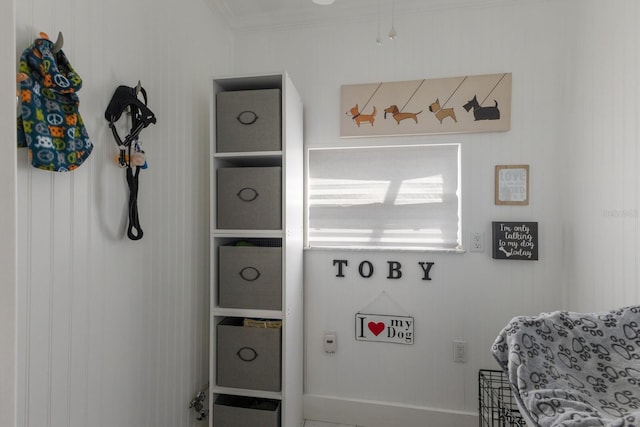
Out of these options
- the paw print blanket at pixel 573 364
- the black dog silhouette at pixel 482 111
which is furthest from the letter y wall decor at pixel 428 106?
the paw print blanket at pixel 573 364

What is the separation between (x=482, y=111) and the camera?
187 cm

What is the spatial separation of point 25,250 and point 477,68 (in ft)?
7.27

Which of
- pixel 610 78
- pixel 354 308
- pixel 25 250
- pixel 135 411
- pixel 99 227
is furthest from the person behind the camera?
pixel 354 308

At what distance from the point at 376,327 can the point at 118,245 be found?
4.84ft

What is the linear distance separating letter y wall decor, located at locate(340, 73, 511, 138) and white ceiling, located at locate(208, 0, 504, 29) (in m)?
0.44

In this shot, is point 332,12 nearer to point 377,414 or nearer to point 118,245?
point 118,245

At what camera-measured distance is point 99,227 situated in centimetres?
114

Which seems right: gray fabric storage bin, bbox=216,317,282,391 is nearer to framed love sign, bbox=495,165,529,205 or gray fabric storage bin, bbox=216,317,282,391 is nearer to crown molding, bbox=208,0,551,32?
framed love sign, bbox=495,165,529,205

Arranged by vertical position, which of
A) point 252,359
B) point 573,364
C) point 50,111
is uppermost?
point 50,111

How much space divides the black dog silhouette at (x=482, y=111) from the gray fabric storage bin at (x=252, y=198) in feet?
3.89

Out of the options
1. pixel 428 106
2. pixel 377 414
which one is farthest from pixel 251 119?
pixel 377 414

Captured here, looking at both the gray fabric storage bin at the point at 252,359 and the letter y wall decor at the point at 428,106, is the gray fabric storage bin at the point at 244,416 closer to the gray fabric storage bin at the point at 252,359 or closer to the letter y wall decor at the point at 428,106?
the gray fabric storage bin at the point at 252,359

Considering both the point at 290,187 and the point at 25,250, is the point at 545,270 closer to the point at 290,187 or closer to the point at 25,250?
the point at 290,187

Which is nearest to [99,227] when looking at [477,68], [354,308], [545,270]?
[354,308]
